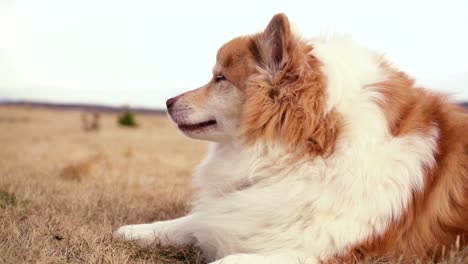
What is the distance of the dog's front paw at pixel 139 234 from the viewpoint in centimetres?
383

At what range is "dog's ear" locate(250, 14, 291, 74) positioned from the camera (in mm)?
3404

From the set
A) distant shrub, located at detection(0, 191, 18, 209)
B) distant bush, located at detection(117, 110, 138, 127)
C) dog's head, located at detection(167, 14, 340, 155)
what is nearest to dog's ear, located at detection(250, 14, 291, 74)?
dog's head, located at detection(167, 14, 340, 155)

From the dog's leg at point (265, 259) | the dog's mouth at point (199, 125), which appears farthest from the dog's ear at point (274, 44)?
the dog's leg at point (265, 259)

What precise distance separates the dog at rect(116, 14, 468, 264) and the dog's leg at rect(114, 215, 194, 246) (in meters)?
0.32

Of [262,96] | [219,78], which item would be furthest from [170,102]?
[262,96]

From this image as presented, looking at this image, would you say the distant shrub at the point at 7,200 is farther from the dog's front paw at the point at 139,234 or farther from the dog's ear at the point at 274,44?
the dog's ear at the point at 274,44

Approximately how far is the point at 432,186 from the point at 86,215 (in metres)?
3.06

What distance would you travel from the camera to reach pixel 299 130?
328cm

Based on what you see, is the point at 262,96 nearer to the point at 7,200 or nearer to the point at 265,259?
the point at 265,259

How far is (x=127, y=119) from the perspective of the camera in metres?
27.7

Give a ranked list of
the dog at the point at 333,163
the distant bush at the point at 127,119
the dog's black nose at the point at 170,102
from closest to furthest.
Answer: the dog at the point at 333,163
the dog's black nose at the point at 170,102
the distant bush at the point at 127,119

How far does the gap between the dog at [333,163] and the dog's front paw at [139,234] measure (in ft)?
1.52

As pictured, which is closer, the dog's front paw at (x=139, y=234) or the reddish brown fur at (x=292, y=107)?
the reddish brown fur at (x=292, y=107)

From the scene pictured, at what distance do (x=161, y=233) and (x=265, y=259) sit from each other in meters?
1.23
